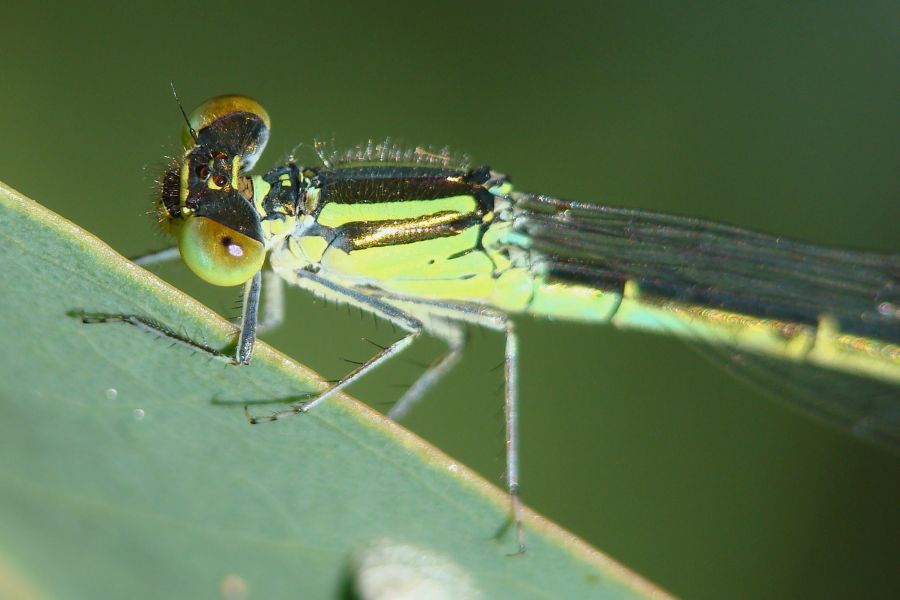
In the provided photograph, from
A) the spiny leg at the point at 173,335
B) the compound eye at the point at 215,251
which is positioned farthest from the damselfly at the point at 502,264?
the spiny leg at the point at 173,335

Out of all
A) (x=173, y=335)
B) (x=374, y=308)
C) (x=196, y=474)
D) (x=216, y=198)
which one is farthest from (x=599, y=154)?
(x=196, y=474)

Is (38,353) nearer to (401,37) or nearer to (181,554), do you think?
(181,554)

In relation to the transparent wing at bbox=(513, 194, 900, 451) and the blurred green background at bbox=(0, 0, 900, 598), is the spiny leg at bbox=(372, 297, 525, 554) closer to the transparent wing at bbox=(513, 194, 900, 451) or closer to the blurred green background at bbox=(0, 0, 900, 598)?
the blurred green background at bbox=(0, 0, 900, 598)

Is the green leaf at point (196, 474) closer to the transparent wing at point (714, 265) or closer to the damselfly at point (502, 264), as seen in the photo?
the damselfly at point (502, 264)

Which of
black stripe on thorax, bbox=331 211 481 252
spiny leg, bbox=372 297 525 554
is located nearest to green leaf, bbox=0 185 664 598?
spiny leg, bbox=372 297 525 554

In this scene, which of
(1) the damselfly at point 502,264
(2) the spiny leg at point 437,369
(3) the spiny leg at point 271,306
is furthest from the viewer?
(2) the spiny leg at point 437,369

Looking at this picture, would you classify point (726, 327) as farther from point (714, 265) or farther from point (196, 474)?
point (196, 474)

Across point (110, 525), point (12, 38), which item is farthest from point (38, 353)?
point (12, 38)
